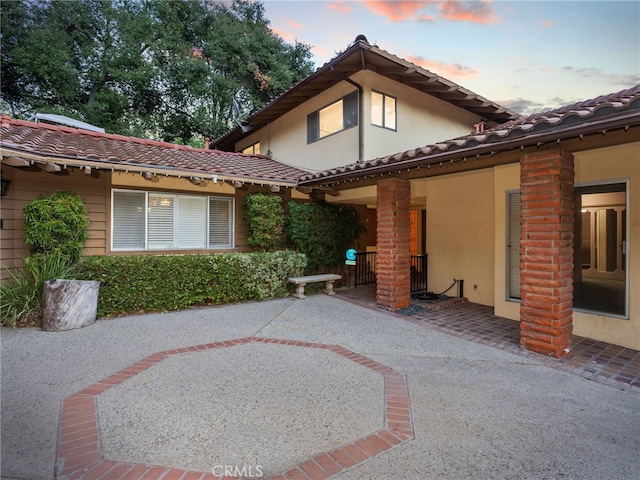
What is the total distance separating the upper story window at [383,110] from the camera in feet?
28.8

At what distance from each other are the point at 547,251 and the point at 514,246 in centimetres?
189

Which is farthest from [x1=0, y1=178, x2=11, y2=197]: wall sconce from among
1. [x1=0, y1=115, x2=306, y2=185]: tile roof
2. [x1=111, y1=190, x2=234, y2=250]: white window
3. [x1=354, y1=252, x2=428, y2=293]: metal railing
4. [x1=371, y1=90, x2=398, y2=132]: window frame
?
[x1=354, y1=252, x2=428, y2=293]: metal railing

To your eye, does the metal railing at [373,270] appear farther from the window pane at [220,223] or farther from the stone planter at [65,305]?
the stone planter at [65,305]

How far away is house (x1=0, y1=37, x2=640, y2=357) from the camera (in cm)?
439

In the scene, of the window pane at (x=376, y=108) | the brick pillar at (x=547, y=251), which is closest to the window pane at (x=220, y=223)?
the window pane at (x=376, y=108)

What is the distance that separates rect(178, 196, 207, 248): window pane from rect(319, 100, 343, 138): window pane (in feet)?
14.3

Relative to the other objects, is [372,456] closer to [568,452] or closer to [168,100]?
[568,452]

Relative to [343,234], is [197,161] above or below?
above

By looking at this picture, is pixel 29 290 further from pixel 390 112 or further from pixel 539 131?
pixel 390 112

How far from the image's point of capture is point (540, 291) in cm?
444

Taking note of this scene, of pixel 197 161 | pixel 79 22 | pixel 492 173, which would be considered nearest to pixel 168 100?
pixel 79 22

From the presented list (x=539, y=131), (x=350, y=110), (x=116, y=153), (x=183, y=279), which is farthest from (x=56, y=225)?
(x=539, y=131)

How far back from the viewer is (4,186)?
5898mm

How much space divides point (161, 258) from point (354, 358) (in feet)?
14.9
